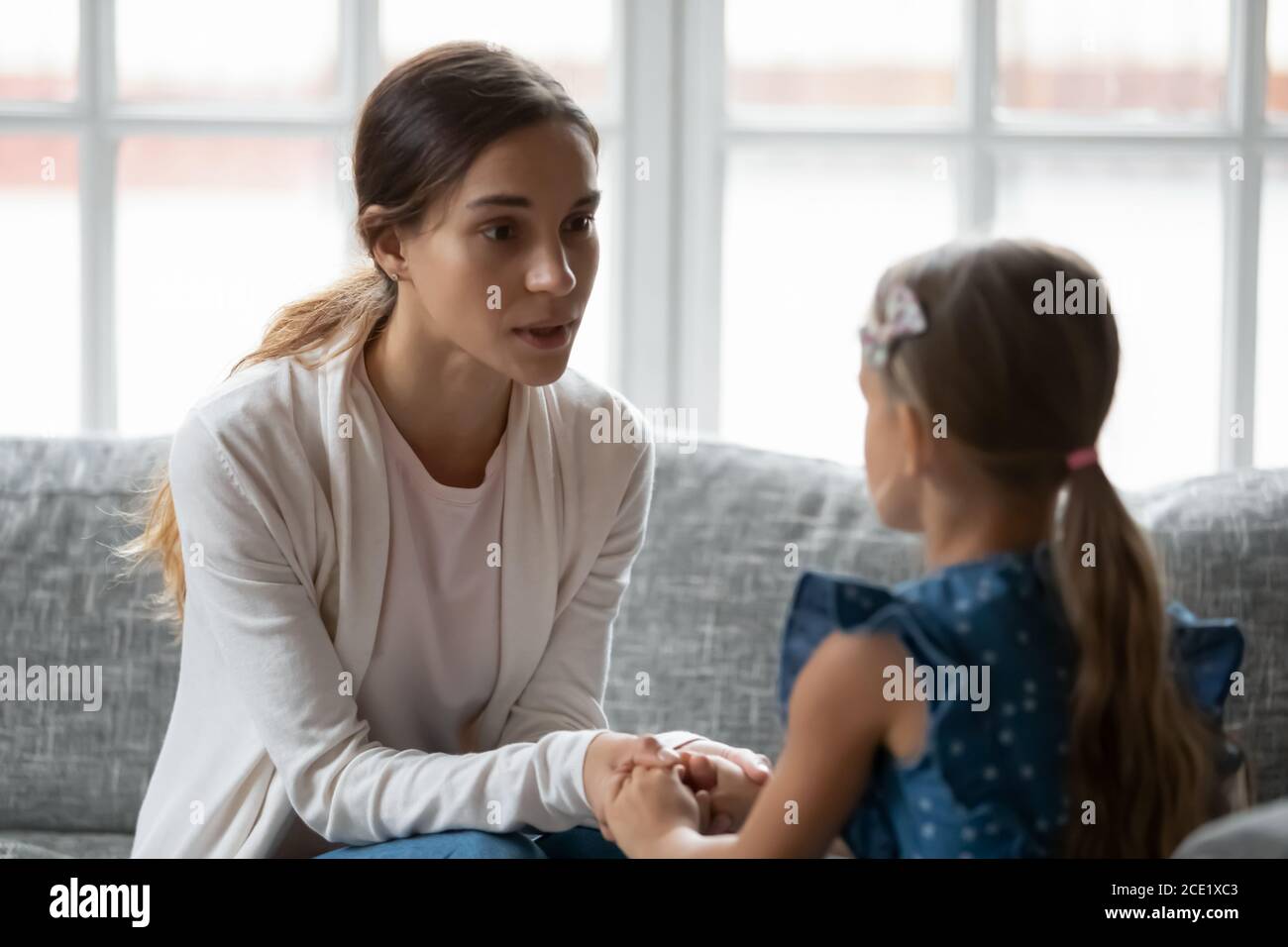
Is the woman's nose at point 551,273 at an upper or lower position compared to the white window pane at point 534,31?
lower

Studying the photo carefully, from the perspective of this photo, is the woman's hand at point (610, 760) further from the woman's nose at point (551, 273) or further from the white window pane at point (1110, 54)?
the white window pane at point (1110, 54)

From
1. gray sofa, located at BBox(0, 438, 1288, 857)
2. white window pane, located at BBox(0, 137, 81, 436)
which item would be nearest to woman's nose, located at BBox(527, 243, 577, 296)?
gray sofa, located at BBox(0, 438, 1288, 857)

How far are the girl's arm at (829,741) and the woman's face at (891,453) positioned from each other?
98mm

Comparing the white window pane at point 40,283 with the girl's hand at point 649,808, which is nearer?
the girl's hand at point 649,808

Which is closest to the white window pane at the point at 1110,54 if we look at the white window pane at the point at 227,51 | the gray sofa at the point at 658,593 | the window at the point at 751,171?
the window at the point at 751,171

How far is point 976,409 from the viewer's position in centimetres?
87

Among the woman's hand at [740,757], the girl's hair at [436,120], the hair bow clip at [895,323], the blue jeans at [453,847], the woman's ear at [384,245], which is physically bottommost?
the blue jeans at [453,847]

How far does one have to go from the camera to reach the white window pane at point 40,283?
6.70 ft

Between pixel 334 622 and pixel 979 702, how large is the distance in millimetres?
571

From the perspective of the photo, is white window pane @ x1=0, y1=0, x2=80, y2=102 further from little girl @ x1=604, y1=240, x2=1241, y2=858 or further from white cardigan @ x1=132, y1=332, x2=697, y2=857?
little girl @ x1=604, y1=240, x2=1241, y2=858

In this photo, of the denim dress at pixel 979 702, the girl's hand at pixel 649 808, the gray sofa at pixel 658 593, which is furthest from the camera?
the gray sofa at pixel 658 593

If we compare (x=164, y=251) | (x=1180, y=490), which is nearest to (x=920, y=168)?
(x=1180, y=490)
